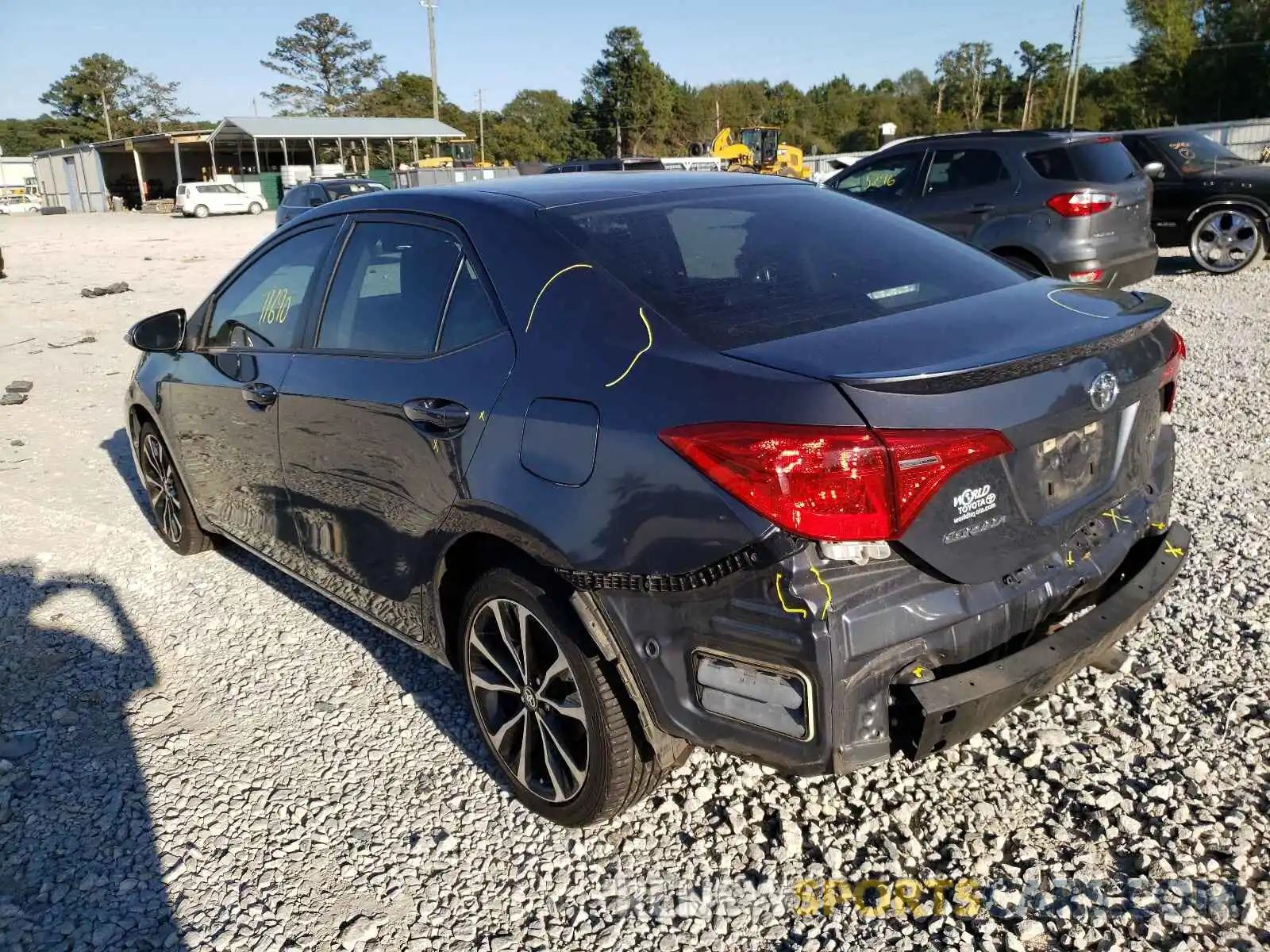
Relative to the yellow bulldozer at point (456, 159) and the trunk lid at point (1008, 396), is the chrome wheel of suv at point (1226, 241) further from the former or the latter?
the yellow bulldozer at point (456, 159)

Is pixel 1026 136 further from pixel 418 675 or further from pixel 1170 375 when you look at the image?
pixel 418 675

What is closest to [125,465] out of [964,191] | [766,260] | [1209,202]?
[766,260]

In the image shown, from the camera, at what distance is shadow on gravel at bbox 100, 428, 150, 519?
5914 millimetres

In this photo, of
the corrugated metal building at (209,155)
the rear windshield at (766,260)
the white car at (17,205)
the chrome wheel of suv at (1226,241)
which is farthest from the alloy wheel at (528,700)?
the white car at (17,205)

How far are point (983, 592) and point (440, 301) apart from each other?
1746 millimetres

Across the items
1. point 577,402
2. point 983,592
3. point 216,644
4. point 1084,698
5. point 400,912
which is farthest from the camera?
point 216,644

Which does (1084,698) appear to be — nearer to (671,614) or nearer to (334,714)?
(671,614)

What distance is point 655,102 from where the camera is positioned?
76625 mm

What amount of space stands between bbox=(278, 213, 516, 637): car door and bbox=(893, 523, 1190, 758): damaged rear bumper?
1.33m

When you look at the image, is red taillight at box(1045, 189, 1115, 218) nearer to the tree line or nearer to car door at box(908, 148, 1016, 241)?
car door at box(908, 148, 1016, 241)

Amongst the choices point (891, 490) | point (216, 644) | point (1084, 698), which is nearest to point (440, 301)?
point (891, 490)

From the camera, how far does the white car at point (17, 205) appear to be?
5958 cm

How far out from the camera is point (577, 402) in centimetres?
238

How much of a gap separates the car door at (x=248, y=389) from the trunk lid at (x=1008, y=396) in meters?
2.12
